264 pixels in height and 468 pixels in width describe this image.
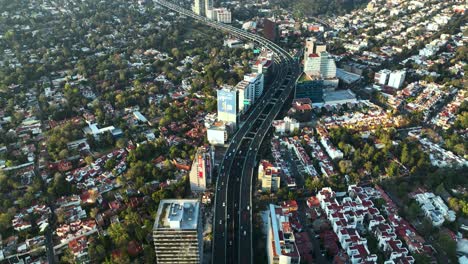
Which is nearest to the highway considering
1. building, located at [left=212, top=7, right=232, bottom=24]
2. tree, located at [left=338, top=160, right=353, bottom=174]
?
tree, located at [left=338, top=160, right=353, bottom=174]

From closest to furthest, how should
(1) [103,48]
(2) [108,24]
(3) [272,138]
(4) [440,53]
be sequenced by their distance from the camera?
(3) [272,138], (4) [440,53], (1) [103,48], (2) [108,24]

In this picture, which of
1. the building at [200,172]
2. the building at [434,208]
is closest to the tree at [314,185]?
the building at [434,208]

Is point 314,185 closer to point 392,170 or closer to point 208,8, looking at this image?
point 392,170

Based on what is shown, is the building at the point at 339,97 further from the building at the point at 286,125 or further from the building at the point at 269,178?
the building at the point at 269,178

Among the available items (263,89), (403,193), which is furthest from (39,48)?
(403,193)

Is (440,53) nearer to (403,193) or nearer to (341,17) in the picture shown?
(341,17)

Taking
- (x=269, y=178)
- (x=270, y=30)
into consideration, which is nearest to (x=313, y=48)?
(x=270, y=30)
